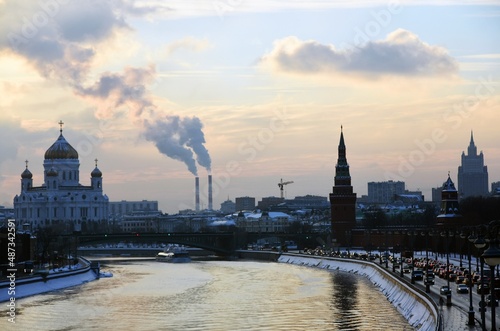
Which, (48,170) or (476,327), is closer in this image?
(476,327)

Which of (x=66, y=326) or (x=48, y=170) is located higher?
(x=48, y=170)

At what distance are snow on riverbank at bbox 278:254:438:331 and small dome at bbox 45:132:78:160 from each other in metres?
79.3

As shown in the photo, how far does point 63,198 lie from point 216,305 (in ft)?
388

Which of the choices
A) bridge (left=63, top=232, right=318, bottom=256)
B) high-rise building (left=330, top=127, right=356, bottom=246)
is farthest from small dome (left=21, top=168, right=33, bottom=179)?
high-rise building (left=330, top=127, right=356, bottom=246)

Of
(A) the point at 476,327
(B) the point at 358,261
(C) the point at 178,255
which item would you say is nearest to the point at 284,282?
(B) the point at 358,261

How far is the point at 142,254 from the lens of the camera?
5546 inches

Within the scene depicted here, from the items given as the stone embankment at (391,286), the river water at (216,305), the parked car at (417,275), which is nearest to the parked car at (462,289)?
the stone embankment at (391,286)

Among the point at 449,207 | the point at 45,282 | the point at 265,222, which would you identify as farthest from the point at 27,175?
the point at 45,282

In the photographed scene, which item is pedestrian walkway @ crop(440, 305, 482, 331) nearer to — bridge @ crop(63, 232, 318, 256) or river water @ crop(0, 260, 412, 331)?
river water @ crop(0, 260, 412, 331)

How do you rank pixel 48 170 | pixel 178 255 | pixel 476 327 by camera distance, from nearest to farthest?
pixel 476 327
pixel 178 255
pixel 48 170

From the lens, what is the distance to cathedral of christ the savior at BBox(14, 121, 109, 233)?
170 m

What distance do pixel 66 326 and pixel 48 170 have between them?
128523 millimetres

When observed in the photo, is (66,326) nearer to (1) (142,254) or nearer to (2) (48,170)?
(1) (142,254)

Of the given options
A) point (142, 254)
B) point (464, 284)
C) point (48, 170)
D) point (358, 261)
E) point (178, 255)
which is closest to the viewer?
point (464, 284)
